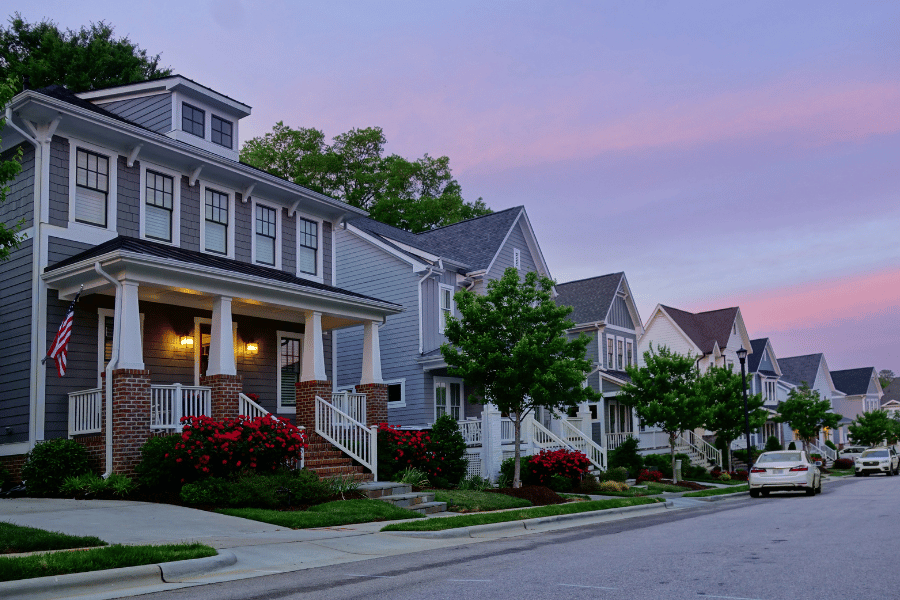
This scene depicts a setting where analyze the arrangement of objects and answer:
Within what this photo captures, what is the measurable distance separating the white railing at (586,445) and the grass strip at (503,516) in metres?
7.77

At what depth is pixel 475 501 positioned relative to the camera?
60.2ft

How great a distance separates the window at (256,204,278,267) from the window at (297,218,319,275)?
92cm

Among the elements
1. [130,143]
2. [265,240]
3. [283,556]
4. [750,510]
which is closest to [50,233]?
[130,143]

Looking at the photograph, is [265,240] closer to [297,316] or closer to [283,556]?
[297,316]

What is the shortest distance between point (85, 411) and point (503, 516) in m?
8.78

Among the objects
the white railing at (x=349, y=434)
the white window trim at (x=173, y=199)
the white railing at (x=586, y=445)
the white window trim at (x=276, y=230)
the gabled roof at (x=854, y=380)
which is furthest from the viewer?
the gabled roof at (x=854, y=380)

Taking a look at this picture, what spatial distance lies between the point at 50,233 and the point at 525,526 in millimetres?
11686

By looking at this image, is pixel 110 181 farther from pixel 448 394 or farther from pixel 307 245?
pixel 448 394

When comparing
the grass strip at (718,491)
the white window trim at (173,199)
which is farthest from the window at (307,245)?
the grass strip at (718,491)

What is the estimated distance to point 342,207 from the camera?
971 inches

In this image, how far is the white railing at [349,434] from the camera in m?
19.2

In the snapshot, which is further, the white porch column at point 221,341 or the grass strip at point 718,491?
the grass strip at point 718,491

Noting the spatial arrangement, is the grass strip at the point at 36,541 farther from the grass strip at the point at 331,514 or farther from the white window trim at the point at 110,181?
the white window trim at the point at 110,181

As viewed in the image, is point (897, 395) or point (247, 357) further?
point (897, 395)
